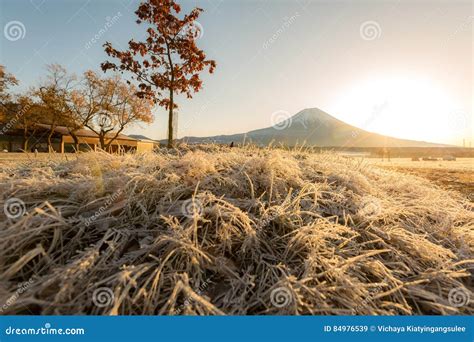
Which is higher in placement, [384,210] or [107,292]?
[384,210]

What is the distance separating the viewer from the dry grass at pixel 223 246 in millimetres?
1718

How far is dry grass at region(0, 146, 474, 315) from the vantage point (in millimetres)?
1718

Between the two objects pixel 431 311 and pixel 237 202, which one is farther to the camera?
pixel 237 202

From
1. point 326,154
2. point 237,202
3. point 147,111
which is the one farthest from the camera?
point 147,111

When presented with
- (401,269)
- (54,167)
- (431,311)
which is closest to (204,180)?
(401,269)

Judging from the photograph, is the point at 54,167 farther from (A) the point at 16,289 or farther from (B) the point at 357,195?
(B) the point at 357,195

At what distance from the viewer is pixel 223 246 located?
2.07 meters

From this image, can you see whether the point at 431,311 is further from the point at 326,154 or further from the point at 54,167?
the point at 54,167

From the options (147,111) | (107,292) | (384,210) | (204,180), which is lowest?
(107,292)

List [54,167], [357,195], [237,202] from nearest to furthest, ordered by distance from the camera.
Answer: [237,202] → [357,195] → [54,167]

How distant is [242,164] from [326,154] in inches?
90.9

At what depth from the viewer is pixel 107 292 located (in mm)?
1682

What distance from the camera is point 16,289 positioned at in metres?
1.83

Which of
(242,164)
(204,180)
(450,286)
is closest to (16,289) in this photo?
(204,180)
